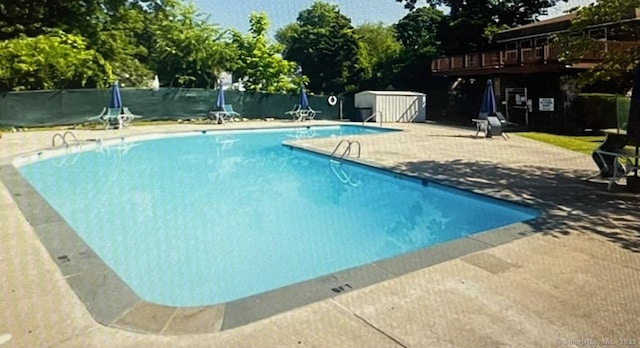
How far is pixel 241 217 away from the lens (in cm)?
663

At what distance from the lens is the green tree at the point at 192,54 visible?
24109mm

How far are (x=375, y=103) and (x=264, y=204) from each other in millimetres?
14622

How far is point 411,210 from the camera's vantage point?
6922mm

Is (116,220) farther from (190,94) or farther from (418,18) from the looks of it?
(418,18)

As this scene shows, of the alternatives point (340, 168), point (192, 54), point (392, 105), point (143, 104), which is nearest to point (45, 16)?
point (192, 54)

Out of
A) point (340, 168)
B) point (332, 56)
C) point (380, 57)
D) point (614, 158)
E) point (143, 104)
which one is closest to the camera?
point (614, 158)

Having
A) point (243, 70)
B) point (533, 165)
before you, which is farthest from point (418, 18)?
point (533, 165)

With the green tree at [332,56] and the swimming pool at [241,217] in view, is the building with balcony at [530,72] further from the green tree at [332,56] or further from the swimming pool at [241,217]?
the swimming pool at [241,217]

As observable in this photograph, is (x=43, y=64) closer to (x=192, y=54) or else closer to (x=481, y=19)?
(x=192, y=54)

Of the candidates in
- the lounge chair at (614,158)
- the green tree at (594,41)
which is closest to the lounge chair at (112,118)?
the green tree at (594,41)

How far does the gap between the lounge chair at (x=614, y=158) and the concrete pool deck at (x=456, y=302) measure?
3.47 feet

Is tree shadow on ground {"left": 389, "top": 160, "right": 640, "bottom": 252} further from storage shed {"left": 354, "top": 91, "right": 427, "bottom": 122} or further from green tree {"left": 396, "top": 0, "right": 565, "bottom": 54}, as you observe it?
green tree {"left": 396, "top": 0, "right": 565, "bottom": 54}

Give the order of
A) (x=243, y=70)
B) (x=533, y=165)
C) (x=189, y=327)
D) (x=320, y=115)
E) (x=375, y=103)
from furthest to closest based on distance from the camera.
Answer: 1. (x=243, y=70)
2. (x=320, y=115)
3. (x=375, y=103)
4. (x=533, y=165)
5. (x=189, y=327)

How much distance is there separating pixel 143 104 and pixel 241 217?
45.6 feet
